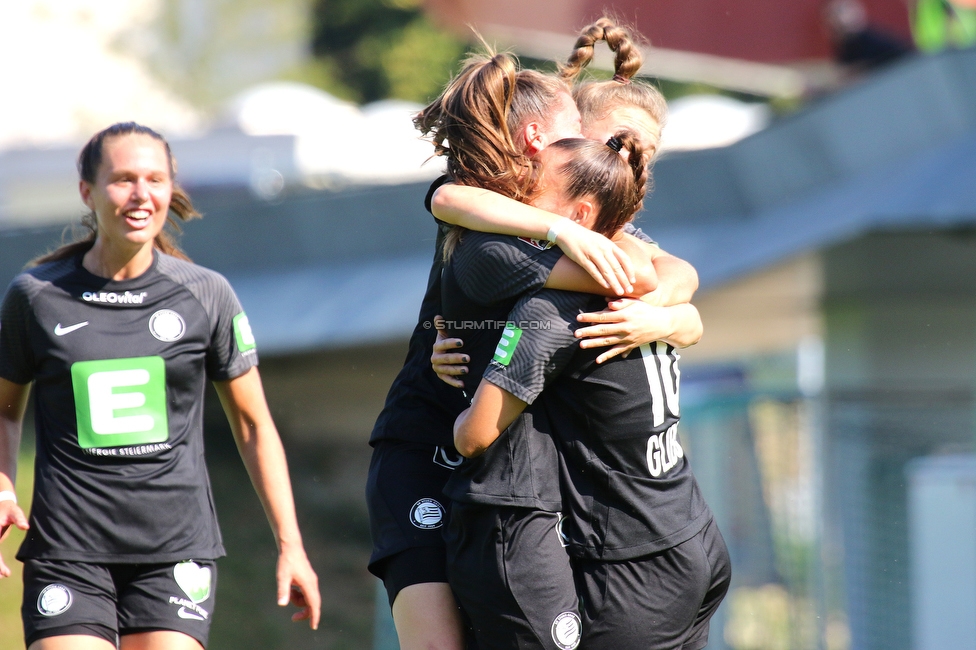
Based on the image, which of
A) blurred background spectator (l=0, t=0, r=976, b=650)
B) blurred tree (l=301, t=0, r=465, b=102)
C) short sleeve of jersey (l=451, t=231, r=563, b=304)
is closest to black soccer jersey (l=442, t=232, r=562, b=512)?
short sleeve of jersey (l=451, t=231, r=563, b=304)

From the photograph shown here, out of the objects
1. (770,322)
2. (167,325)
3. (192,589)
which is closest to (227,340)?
(167,325)

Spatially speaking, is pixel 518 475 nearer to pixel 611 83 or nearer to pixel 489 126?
pixel 489 126

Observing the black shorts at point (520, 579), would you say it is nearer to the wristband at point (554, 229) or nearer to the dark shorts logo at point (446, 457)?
the dark shorts logo at point (446, 457)

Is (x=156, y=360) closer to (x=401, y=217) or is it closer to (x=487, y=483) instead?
(x=487, y=483)

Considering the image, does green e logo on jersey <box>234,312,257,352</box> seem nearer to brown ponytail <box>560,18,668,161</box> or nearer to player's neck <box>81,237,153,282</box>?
player's neck <box>81,237,153,282</box>

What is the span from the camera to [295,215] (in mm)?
10664

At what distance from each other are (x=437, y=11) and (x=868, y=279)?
10.7 m

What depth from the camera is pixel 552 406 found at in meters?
2.71

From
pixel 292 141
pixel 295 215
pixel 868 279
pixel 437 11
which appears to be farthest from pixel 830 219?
pixel 437 11

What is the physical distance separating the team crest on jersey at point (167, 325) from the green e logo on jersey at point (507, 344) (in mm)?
1305

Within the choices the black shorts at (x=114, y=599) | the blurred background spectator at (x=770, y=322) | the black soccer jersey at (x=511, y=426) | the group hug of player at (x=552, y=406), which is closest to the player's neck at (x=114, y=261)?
the black shorts at (x=114, y=599)

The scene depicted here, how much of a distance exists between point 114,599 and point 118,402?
58 cm

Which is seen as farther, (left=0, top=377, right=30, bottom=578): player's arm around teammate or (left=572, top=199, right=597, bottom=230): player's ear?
(left=0, top=377, right=30, bottom=578): player's arm around teammate

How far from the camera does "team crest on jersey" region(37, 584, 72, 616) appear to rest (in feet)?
10.4
